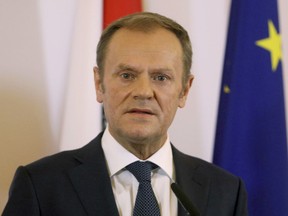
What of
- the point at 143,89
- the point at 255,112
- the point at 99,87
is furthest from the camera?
the point at 255,112

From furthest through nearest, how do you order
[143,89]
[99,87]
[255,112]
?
[255,112] < [99,87] < [143,89]

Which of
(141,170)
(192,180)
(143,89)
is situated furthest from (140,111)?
(192,180)

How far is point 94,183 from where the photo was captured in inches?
49.4

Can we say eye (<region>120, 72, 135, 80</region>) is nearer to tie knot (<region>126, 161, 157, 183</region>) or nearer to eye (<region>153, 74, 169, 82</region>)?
eye (<region>153, 74, 169, 82</region>)

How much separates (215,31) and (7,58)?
868 mm

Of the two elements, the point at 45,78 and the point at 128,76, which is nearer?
the point at 128,76

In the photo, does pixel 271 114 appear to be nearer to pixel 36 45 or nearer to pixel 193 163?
pixel 193 163

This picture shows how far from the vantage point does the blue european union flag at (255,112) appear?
6.15ft

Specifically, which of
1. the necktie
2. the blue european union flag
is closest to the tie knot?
the necktie

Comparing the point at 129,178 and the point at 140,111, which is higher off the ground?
the point at 140,111

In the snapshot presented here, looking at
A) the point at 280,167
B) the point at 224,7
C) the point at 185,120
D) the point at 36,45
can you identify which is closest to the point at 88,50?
the point at 36,45

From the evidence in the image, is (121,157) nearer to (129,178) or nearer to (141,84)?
(129,178)

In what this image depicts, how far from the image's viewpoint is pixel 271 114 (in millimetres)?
1890

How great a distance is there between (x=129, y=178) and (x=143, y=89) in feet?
0.78
